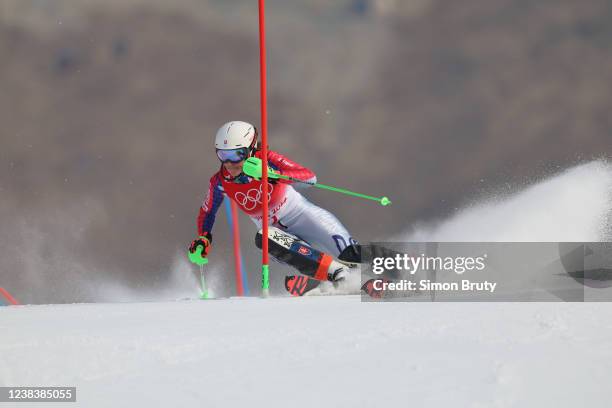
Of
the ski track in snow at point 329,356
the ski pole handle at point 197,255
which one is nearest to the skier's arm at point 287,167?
the ski pole handle at point 197,255

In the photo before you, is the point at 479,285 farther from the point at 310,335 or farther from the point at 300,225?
the point at 310,335

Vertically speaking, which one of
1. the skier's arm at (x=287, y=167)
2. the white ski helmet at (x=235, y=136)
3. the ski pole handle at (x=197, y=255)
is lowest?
the ski pole handle at (x=197, y=255)

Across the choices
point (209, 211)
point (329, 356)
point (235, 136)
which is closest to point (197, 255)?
point (209, 211)

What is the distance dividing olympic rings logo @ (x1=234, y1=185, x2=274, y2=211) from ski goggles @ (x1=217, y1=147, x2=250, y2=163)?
0.28 metres

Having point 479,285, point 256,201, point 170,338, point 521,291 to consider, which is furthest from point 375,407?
point 256,201

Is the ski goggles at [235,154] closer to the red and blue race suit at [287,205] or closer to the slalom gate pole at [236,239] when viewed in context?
the red and blue race suit at [287,205]

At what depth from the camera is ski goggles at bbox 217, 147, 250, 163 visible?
19.1 ft

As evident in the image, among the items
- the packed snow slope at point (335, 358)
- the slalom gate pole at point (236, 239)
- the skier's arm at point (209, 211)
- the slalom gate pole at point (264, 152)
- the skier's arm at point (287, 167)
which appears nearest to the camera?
the packed snow slope at point (335, 358)

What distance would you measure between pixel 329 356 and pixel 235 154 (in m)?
3.38

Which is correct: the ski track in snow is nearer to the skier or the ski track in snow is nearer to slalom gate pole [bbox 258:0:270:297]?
slalom gate pole [bbox 258:0:270:297]

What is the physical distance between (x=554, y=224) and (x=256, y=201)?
2996 millimetres

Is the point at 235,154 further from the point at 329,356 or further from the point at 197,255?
the point at 329,356

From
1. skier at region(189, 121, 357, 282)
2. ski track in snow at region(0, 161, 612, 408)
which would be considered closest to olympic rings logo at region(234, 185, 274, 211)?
skier at region(189, 121, 357, 282)

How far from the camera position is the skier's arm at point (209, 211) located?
20.4 feet
